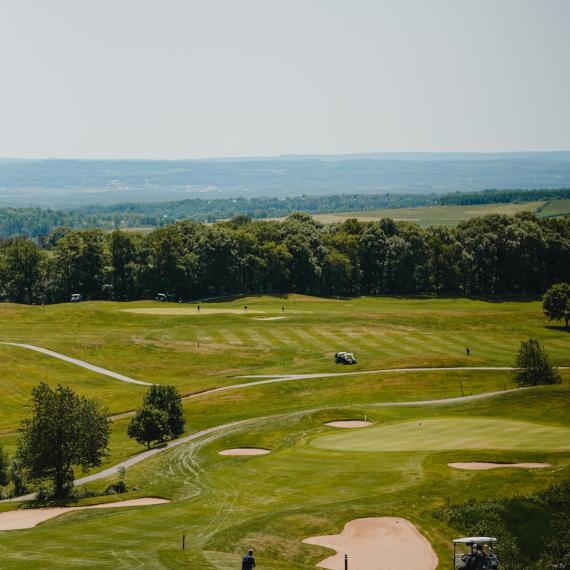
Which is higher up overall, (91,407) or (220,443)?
(91,407)

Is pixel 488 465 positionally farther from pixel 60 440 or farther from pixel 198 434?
pixel 198 434

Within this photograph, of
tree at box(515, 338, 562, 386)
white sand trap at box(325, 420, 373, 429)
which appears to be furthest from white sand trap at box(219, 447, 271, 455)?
tree at box(515, 338, 562, 386)

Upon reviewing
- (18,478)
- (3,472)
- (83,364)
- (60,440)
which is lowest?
(83,364)

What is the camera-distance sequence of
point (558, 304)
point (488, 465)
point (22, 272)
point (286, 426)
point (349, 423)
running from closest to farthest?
point (488, 465) < point (286, 426) < point (349, 423) < point (558, 304) < point (22, 272)

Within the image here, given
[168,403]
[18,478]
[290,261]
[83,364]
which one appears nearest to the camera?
[18,478]

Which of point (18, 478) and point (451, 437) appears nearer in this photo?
point (451, 437)

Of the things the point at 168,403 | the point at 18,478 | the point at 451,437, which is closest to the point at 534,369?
the point at 451,437

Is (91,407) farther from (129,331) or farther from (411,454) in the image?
(129,331)

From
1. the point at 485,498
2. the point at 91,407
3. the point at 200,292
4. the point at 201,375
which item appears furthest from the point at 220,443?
the point at 200,292
